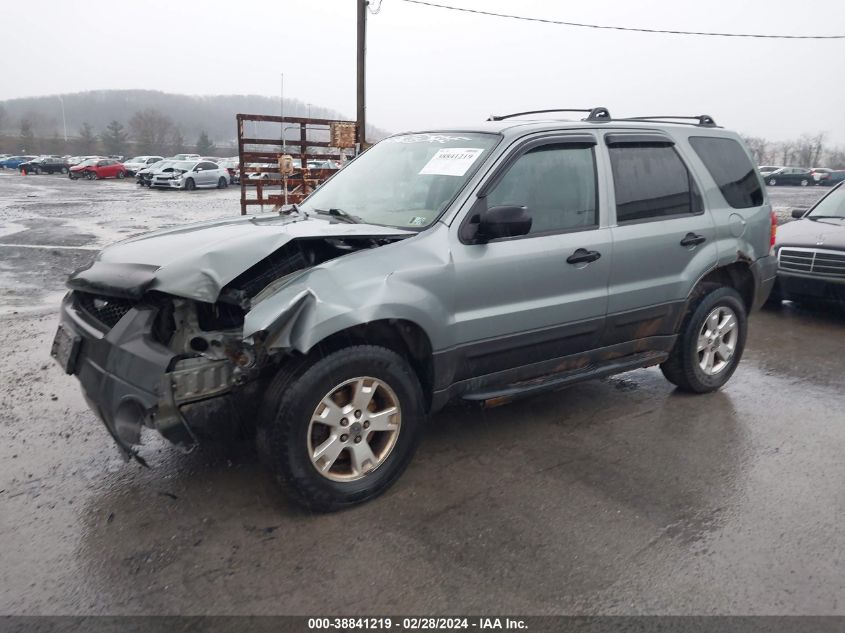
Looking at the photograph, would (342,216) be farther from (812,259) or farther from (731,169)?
(812,259)

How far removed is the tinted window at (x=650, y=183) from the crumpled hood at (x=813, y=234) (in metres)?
3.57

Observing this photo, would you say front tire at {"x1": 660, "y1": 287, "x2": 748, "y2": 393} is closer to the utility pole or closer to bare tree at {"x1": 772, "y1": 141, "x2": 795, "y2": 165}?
the utility pole

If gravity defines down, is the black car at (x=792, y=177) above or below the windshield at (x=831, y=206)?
below

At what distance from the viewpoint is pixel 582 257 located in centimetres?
397

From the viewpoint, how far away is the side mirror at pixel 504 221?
3.45m

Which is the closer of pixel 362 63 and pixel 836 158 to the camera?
pixel 362 63

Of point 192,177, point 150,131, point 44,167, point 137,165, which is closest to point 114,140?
point 150,131

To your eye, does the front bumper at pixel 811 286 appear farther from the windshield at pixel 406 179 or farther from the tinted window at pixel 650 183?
the windshield at pixel 406 179

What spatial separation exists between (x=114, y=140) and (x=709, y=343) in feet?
308

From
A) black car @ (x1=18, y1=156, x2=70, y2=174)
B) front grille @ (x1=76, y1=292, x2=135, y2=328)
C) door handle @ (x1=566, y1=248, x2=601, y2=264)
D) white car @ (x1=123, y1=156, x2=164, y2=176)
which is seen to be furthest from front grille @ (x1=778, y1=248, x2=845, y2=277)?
black car @ (x1=18, y1=156, x2=70, y2=174)

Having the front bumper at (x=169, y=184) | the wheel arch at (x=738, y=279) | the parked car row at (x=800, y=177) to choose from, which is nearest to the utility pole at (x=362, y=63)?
the wheel arch at (x=738, y=279)

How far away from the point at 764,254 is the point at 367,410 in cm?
356

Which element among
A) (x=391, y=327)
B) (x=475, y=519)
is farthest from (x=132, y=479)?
(x=475, y=519)

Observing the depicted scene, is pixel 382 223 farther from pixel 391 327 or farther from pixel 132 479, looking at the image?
pixel 132 479
